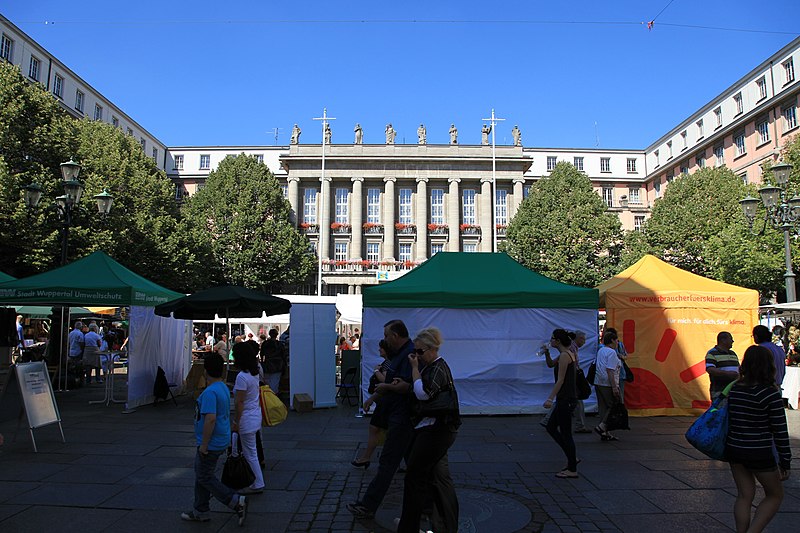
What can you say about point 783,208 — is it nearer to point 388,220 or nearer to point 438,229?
point 438,229

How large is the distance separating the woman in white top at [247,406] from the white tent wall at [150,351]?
23.9ft

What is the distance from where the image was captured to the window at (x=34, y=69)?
1596 inches

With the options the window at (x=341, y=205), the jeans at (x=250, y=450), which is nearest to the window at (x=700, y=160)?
the window at (x=341, y=205)

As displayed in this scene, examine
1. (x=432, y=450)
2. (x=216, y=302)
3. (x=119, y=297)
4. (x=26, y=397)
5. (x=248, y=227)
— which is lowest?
(x=26, y=397)

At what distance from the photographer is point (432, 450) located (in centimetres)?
439

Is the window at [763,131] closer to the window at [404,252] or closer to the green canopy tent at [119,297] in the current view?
the window at [404,252]

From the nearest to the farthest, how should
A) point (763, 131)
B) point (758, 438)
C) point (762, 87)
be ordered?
1. point (758, 438)
2. point (763, 131)
3. point (762, 87)

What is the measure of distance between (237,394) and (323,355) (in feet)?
24.5

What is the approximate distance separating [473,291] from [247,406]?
6.84m

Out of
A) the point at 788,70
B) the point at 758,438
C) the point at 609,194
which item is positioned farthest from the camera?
the point at 609,194

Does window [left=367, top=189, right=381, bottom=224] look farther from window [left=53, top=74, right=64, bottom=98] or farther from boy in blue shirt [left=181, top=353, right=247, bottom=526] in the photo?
boy in blue shirt [left=181, top=353, right=247, bottom=526]

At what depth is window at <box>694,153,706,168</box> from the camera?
50.5m

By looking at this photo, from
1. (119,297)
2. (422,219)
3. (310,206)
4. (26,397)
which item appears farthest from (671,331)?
(310,206)

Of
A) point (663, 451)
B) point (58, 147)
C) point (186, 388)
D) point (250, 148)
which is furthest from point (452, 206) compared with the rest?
point (663, 451)
